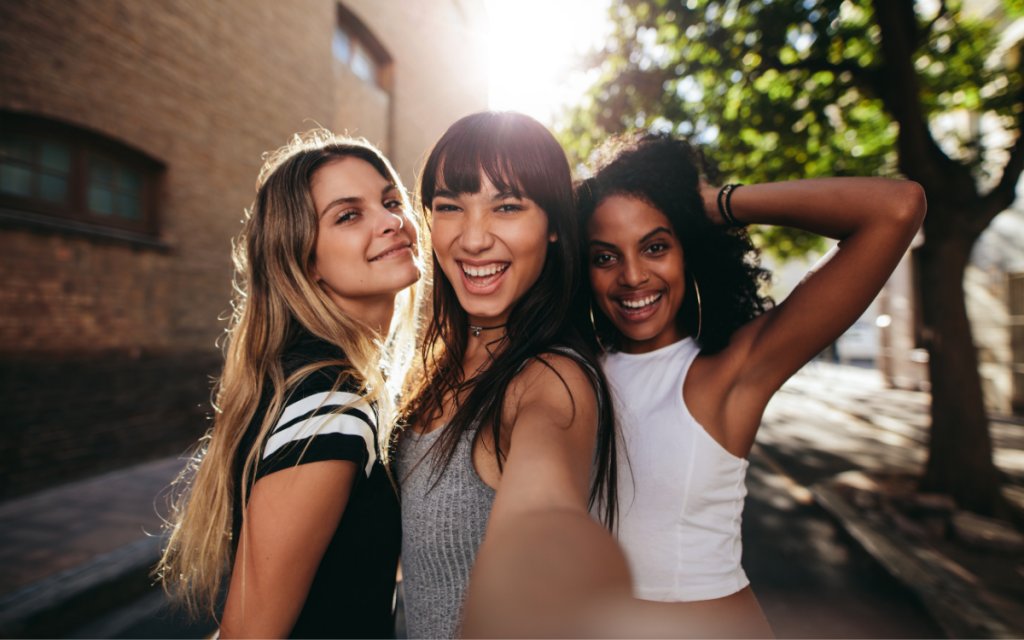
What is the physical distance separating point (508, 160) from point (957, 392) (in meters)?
5.50

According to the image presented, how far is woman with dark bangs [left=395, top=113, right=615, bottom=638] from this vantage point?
124 cm

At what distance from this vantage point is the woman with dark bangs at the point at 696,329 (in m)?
1.42

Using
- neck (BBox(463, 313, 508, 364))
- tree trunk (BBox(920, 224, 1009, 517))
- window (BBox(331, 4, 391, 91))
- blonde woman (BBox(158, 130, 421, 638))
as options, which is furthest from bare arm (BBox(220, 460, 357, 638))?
window (BBox(331, 4, 391, 91))

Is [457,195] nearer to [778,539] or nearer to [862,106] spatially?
[778,539]

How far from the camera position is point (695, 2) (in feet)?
16.2

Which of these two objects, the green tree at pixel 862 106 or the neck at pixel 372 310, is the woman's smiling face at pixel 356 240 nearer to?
the neck at pixel 372 310

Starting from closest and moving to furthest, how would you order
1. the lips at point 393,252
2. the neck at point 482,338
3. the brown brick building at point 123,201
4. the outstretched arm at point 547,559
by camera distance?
the outstretched arm at point 547,559
the neck at point 482,338
the lips at point 393,252
the brown brick building at point 123,201

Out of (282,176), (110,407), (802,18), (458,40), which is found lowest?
(110,407)

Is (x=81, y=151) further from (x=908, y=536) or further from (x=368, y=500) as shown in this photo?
(x=908, y=536)

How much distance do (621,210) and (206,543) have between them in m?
1.78

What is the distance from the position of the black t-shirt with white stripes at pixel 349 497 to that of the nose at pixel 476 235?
21.6 inches

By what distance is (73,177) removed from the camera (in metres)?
5.77

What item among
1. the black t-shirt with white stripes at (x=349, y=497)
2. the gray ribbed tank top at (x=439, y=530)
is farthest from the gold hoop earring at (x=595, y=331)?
the black t-shirt with white stripes at (x=349, y=497)

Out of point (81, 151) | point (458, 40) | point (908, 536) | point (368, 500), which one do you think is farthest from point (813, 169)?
point (458, 40)
